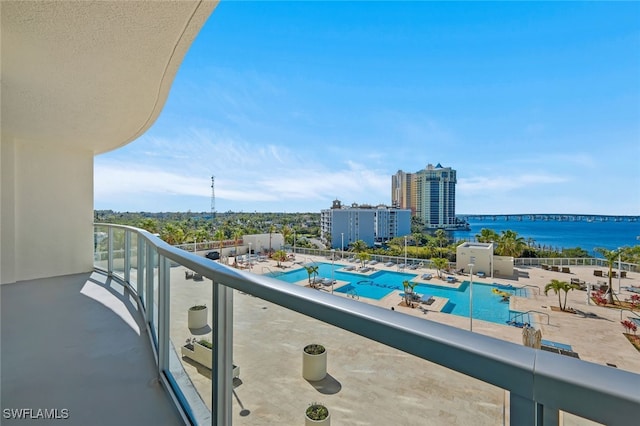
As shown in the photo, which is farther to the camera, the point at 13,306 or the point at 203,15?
the point at 13,306

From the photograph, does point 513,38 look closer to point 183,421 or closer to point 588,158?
point 183,421

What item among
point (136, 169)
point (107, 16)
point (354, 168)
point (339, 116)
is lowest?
point (107, 16)

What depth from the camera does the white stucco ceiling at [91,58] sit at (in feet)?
6.23

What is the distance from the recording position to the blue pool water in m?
12.4

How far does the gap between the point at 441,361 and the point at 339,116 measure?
1288 inches

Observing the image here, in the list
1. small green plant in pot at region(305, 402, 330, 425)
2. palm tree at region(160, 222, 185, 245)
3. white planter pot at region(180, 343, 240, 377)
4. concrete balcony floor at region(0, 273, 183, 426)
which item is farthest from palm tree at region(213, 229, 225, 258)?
small green plant in pot at region(305, 402, 330, 425)

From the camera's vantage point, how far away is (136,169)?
25031 millimetres

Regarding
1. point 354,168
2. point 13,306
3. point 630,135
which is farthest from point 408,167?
point 13,306

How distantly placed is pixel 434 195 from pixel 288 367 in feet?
174

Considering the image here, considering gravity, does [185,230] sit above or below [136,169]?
below

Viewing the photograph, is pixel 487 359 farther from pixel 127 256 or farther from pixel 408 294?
pixel 408 294

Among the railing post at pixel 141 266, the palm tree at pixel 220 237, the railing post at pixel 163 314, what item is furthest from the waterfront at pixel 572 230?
the railing post at pixel 163 314

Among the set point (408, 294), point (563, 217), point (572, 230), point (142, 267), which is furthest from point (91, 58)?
point (563, 217)

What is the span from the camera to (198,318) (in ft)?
4.98
